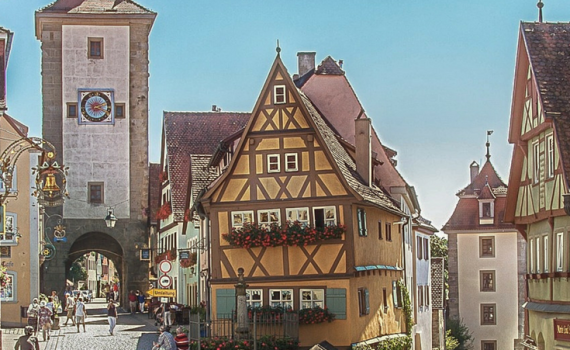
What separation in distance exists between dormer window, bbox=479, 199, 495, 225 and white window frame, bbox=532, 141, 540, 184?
39.3 metres

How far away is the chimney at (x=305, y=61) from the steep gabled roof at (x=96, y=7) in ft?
64.1

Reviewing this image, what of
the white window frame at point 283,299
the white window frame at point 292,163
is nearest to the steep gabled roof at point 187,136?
the white window frame at point 292,163

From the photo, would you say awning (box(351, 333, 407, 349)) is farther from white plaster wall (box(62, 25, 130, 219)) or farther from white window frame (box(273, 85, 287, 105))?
white plaster wall (box(62, 25, 130, 219))

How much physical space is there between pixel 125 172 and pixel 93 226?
11.4ft

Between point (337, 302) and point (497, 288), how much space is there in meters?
38.2

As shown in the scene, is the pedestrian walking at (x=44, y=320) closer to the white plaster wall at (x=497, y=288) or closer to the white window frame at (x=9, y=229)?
the white window frame at (x=9, y=229)

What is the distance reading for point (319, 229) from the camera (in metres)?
33.7

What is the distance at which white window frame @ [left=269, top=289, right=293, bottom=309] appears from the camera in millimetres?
33844

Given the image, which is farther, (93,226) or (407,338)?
(93,226)

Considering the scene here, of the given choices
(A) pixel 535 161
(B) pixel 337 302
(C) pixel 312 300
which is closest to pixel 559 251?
(A) pixel 535 161

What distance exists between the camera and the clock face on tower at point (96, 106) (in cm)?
6294

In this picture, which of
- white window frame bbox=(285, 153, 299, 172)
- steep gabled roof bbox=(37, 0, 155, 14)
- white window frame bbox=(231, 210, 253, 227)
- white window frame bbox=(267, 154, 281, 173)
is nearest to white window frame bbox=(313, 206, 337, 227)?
white window frame bbox=(285, 153, 299, 172)

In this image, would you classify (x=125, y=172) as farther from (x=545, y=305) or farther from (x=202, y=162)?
(x=545, y=305)

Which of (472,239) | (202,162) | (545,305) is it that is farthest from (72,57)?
(545,305)
